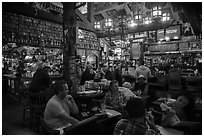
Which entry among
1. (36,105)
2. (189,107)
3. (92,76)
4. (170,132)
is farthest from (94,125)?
(92,76)

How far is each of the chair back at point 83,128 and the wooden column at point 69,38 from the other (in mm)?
2877

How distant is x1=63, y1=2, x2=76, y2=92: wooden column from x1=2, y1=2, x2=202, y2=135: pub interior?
1.1 inches

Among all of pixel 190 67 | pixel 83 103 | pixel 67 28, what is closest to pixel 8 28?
pixel 67 28

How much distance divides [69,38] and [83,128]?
136 inches

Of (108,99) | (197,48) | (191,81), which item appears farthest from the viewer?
(197,48)

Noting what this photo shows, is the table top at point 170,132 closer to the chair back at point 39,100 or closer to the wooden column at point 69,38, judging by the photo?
the chair back at point 39,100

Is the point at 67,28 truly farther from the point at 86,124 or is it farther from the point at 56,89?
the point at 86,124

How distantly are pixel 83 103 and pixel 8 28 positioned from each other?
15.2 feet

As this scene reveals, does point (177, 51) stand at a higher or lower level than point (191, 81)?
higher

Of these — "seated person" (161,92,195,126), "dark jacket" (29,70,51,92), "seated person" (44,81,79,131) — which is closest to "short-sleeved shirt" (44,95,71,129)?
"seated person" (44,81,79,131)

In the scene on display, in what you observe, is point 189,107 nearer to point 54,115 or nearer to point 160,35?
point 54,115

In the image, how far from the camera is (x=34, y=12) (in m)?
6.79

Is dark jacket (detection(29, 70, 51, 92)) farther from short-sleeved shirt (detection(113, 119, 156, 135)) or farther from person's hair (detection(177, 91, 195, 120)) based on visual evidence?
person's hair (detection(177, 91, 195, 120))

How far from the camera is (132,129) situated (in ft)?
5.40
